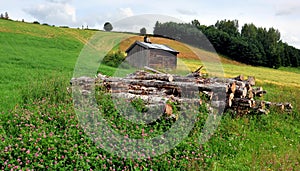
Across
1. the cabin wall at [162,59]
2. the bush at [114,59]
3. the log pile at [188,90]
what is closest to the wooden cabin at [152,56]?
the cabin wall at [162,59]

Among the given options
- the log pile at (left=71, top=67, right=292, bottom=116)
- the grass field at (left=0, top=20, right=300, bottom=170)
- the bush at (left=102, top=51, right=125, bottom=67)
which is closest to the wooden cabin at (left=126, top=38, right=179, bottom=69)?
the bush at (left=102, top=51, right=125, bottom=67)

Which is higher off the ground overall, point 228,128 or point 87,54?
point 87,54

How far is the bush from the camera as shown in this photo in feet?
122

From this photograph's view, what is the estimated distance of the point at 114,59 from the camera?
37.2 metres

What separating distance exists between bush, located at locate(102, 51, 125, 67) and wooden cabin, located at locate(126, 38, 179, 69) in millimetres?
1508

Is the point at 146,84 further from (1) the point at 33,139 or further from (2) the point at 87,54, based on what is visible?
(2) the point at 87,54

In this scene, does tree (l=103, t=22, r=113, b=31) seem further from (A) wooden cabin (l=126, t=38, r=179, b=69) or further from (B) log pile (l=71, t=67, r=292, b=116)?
(A) wooden cabin (l=126, t=38, r=179, b=69)

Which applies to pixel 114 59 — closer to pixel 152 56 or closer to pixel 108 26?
pixel 152 56

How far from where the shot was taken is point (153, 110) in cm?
852

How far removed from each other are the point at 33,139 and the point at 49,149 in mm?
437

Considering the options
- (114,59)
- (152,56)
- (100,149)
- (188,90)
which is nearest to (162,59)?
(152,56)

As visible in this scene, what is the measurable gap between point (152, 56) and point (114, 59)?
5437mm

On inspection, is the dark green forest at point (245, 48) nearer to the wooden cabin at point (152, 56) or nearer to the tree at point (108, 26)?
the wooden cabin at point (152, 56)

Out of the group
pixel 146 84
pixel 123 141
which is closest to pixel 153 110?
pixel 123 141
